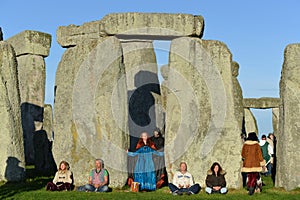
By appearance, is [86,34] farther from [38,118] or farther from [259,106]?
[259,106]

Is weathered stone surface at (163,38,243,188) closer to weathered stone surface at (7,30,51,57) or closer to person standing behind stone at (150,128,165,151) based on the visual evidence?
person standing behind stone at (150,128,165,151)

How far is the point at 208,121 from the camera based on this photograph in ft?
40.6

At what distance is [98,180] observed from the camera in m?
11.5

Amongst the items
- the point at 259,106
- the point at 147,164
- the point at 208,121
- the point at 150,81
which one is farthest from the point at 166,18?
the point at 259,106

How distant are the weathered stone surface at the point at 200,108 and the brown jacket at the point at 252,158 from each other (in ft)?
2.04

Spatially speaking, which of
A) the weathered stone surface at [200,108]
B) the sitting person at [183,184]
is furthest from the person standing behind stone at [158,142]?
the sitting person at [183,184]

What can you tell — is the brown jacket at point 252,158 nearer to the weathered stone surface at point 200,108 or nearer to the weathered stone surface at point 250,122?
the weathered stone surface at point 200,108

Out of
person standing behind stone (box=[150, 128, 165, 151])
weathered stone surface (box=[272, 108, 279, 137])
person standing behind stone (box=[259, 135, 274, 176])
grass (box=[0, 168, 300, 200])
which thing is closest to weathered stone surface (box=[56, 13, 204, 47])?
person standing behind stone (box=[150, 128, 165, 151])

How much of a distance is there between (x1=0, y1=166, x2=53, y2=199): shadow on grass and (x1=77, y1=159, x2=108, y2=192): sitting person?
1037mm

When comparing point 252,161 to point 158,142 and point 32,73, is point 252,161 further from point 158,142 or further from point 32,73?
point 32,73

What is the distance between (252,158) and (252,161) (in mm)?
59

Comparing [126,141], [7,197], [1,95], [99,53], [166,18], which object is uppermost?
[166,18]

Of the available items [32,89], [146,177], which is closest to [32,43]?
[32,89]

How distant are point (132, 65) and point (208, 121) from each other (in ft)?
22.9
